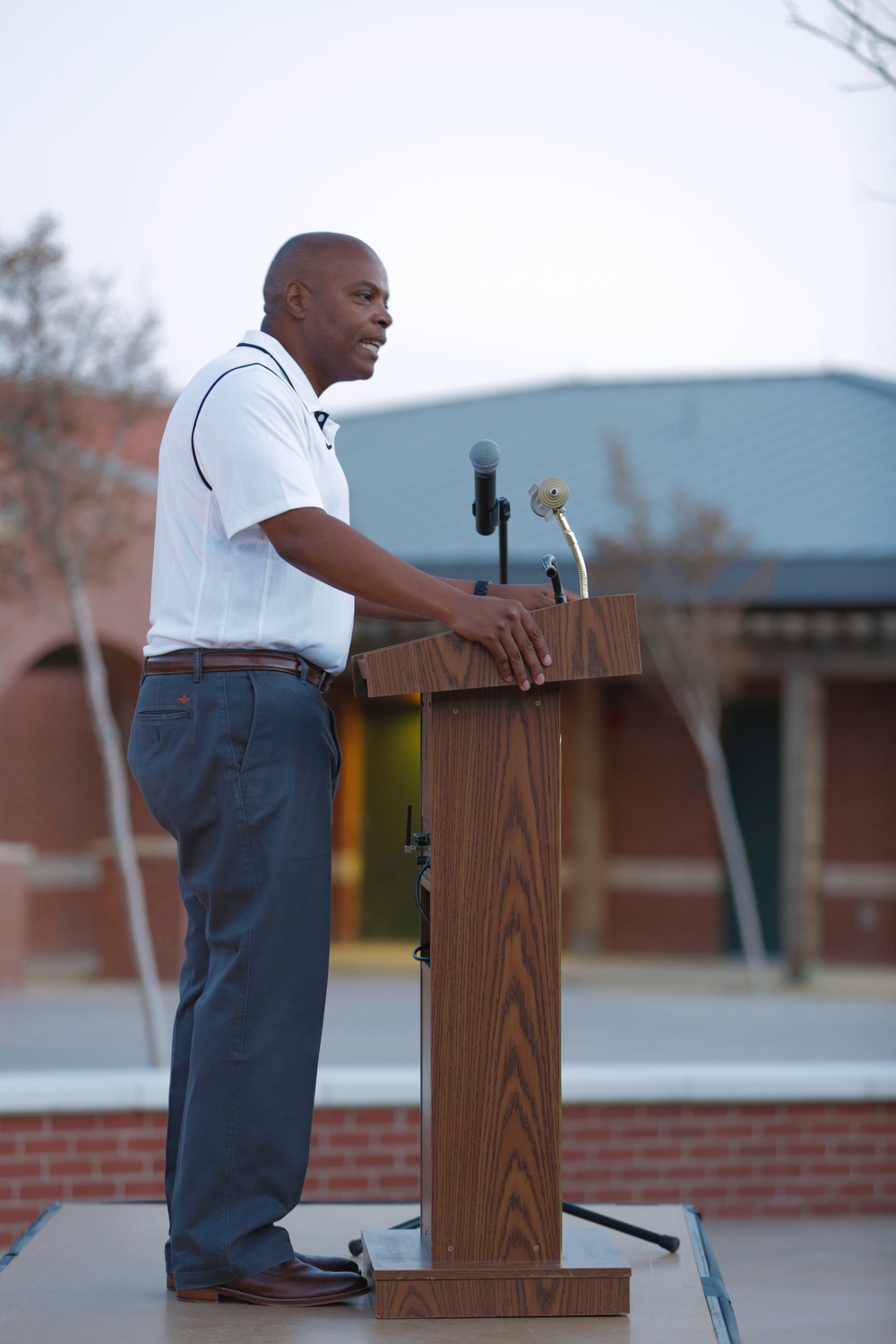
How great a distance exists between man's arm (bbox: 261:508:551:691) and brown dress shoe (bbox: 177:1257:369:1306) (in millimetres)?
989

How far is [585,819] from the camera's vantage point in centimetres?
1296

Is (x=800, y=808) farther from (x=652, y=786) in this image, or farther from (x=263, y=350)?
(x=263, y=350)

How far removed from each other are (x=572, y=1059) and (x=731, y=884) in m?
5.77

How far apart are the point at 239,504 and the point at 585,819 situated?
10701 mm

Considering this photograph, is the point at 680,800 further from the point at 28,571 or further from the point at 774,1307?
the point at 774,1307

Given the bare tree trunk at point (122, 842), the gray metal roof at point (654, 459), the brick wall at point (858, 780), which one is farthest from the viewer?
the brick wall at point (858, 780)

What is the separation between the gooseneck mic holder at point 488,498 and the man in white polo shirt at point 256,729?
0.85 feet

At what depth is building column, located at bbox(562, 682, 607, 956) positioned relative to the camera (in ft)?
42.3

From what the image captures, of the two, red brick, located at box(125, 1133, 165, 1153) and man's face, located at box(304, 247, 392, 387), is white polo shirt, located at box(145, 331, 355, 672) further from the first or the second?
red brick, located at box(125, 1133, 165, 1153)

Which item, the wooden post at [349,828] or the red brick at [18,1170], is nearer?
the red brick at [18,1170]

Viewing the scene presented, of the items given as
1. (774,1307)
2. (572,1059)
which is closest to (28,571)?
(572,1059)

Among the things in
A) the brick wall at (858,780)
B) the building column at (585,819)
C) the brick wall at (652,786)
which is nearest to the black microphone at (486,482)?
the building column at (585,819)

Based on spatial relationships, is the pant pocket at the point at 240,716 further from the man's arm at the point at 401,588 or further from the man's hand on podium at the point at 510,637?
the man's hand on podium at the point at 510,637

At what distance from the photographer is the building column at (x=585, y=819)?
1291cm
